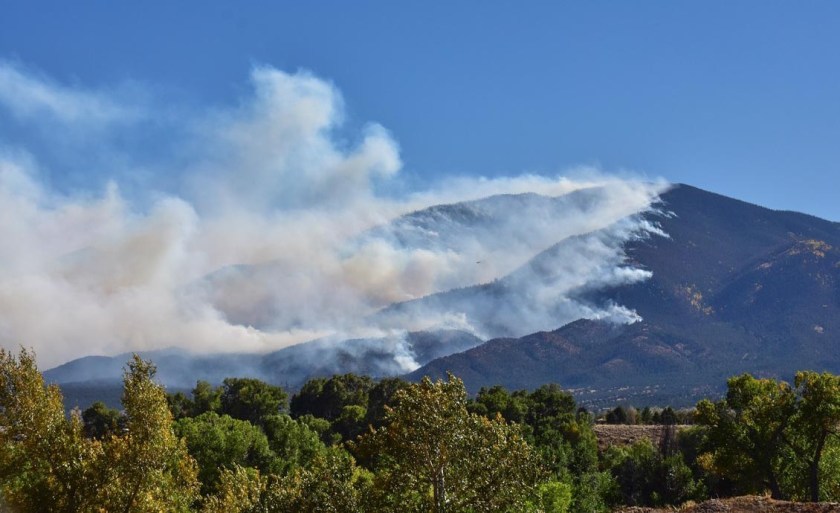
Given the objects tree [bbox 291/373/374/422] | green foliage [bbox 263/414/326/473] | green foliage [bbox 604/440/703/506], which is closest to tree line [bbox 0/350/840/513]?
green foliage [bbox 604/440/703/506]

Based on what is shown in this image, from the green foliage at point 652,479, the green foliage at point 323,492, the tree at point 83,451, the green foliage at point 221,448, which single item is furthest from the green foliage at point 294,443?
the green foliage at point 323,492

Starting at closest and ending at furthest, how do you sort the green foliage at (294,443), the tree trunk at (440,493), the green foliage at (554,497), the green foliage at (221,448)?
1. the tree trunk at (440,493)
2. the green foliage at (554,497)
3. the green foliage at (221,448)
4. the green foliage at (294,443)

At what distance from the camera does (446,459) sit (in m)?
31.5

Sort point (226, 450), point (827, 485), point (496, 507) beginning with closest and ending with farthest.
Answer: point (496, 507) → point (827, 485) → point (226, 450)

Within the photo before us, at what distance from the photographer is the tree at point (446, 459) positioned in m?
31.4

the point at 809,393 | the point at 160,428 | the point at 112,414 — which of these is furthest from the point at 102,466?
the point at 112,414

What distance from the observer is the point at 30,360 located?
36.7 meters

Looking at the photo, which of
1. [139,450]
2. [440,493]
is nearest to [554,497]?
[440,493]

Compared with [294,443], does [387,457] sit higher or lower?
higher

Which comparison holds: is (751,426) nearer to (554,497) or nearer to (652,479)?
(554,497)

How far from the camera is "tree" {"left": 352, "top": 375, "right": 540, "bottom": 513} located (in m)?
31.4

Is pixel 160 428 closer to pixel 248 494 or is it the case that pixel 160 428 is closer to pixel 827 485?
pixel 248 494

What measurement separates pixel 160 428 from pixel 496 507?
1548 centimetres

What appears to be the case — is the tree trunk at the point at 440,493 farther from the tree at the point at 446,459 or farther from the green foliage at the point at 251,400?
the green foliage at the point at 251,400
